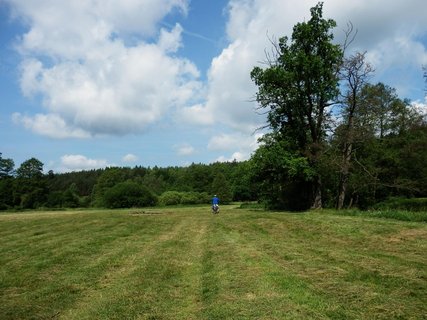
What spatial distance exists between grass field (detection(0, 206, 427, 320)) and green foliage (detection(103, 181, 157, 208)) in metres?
63.0

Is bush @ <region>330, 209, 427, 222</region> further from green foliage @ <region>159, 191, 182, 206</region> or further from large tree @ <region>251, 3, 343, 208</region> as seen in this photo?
green foliage @ <region>159, 191, 182, 206</region>

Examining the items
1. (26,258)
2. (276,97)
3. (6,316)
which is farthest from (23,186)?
(6,316)

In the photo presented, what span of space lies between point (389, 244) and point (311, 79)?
71.8ft

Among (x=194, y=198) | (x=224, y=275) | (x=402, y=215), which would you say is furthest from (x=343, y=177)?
(x=194, y=198)

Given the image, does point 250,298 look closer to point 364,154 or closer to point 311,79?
point 311,79

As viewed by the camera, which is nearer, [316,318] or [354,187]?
[316,318]

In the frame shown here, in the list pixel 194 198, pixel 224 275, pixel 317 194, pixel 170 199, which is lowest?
pixel 224 275

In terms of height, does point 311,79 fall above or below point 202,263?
above

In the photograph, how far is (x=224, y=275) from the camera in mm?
10906

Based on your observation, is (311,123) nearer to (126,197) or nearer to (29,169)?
(126,197)

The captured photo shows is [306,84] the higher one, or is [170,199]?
[306,84]

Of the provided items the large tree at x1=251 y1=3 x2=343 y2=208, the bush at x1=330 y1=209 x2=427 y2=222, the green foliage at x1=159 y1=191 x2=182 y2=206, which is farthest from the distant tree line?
the green foliage at x1=159 y1=191 x2=182 y2=206

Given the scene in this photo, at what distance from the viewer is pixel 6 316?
316 inches

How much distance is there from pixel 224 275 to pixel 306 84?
26.5 m
